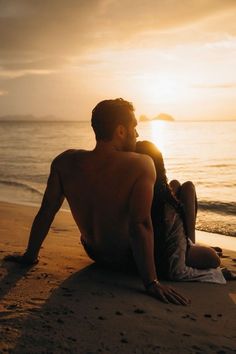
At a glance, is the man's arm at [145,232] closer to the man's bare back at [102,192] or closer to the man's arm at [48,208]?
the man's bare back at [102,192]

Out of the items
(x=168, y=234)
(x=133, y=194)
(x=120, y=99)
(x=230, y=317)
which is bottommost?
(x=230, y=317)

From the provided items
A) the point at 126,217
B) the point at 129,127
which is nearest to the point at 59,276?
the point at 126,217

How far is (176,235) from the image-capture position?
13.4ft

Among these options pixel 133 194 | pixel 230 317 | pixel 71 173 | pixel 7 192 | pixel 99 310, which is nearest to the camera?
pixel 99 310

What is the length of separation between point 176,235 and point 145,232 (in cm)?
59

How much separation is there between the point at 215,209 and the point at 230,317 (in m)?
9.06

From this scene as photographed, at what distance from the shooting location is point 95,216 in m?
4.00

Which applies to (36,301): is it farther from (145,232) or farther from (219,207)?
(219,207)

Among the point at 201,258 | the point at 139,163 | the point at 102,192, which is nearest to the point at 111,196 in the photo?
the point at 102,192

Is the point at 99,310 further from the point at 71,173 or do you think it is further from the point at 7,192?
the point at 7,192

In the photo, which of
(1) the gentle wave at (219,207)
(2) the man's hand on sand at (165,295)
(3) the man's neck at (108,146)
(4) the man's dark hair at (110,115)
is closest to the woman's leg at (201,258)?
(2) the man's hand on sand at (165,295)

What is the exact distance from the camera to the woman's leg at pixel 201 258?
4.33 metres

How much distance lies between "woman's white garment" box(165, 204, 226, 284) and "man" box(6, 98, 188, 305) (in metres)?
0.39

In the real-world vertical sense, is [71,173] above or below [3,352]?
above
